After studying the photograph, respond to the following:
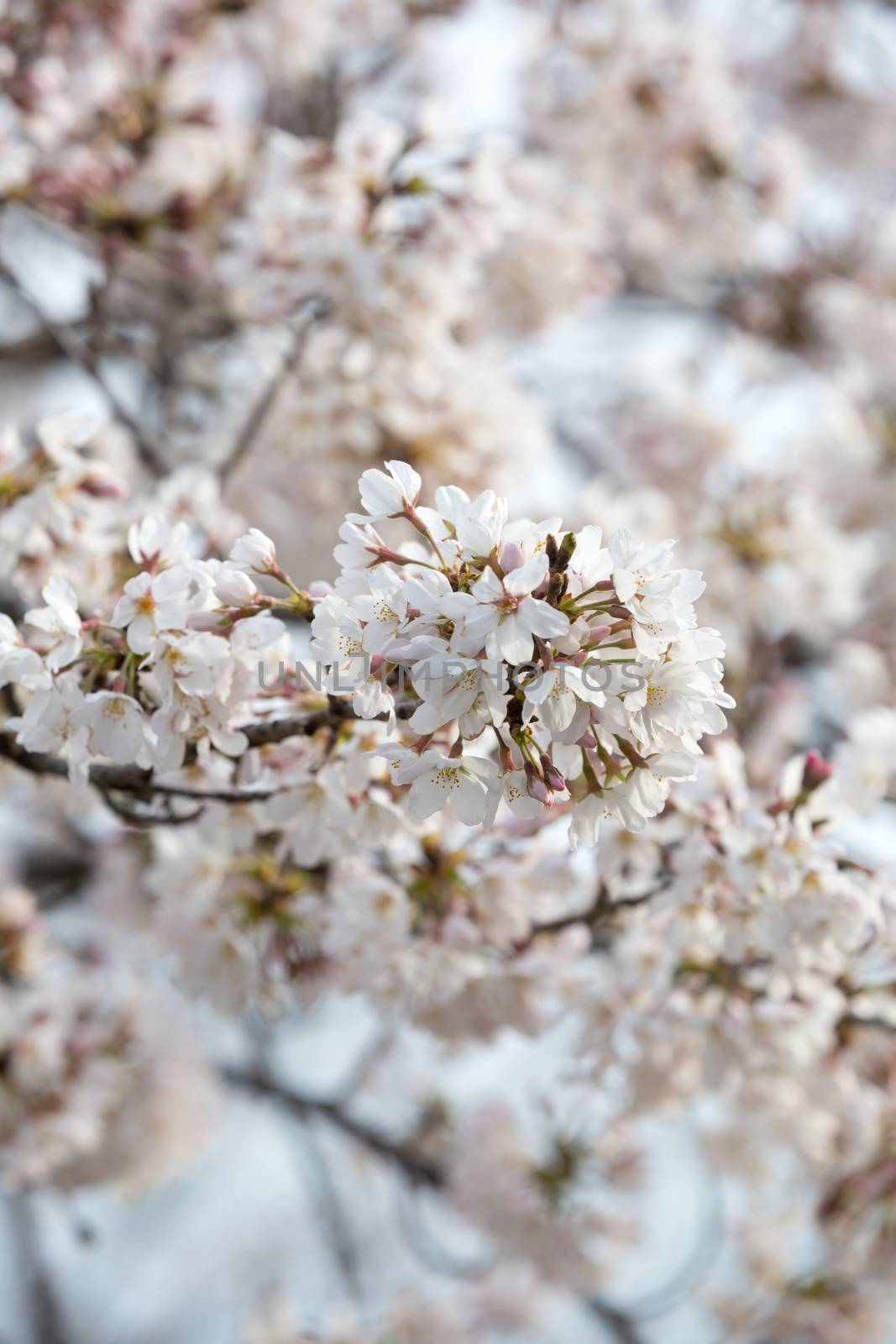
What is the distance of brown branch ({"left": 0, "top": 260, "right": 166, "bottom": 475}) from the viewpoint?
2920 millimetres

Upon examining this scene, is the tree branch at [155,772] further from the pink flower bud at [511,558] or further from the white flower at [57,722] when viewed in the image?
the pink flower bud at [511,558]

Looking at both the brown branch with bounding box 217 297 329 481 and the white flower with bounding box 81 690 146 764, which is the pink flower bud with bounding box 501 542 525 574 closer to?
the white flower with bounding box 81 690 146 764

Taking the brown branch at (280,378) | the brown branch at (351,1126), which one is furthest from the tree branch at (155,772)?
the brown branch at (351,1126)

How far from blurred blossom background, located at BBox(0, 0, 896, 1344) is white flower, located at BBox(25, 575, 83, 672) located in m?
0.51

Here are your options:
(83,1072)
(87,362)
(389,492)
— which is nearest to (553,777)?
(389,492)

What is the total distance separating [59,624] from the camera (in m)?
1.54

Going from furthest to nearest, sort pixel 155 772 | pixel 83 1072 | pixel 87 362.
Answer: pixel 83 1072 → pixel 87 362 → pixel 155 772

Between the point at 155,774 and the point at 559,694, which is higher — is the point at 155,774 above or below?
below

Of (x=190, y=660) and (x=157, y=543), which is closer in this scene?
(x=190, y=660)

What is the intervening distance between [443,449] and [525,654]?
2080 millimetres

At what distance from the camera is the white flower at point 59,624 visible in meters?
1.51

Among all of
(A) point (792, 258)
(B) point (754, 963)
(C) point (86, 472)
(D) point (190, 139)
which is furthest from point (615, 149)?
(B) point (754, 963)

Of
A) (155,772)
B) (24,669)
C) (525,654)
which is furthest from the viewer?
(155,772)

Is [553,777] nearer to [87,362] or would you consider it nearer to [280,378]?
[280,378]
